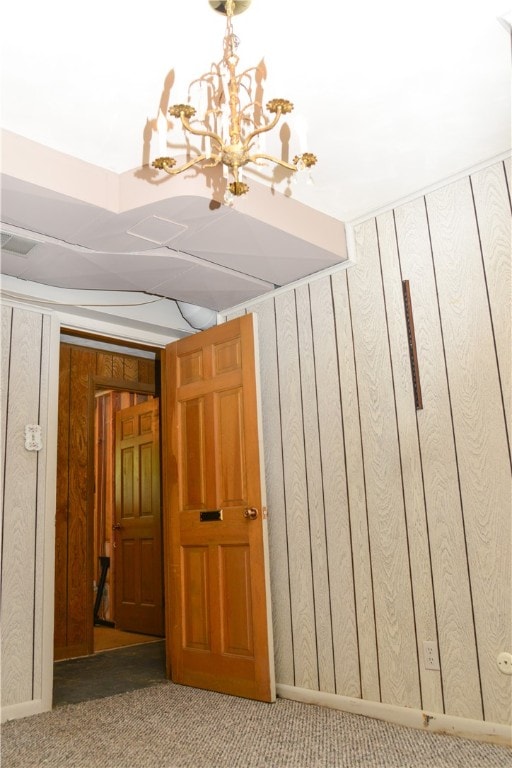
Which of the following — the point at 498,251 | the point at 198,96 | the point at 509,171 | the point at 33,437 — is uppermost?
the point at 198,96

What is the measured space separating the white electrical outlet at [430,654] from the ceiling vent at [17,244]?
8.85ft

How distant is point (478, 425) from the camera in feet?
9.14

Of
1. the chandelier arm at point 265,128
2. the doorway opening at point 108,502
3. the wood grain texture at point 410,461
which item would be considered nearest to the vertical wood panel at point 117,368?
the doorway opening at point 108,502

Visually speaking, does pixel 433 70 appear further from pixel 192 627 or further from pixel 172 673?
pixel 172 673

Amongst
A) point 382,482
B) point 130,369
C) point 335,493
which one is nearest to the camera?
point 382,482

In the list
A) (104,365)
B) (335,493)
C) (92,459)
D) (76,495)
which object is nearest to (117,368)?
(104,365)

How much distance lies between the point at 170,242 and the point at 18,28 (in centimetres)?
125

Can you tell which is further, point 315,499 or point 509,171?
point 315,499

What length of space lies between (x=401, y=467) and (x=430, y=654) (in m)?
0.86

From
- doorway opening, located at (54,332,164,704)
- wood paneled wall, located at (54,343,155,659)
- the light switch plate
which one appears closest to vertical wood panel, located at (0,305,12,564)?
the light switch plate

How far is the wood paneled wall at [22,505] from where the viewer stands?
3174 mm

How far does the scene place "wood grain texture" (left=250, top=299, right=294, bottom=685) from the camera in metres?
3.45

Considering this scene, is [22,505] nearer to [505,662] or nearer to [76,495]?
[76,495]

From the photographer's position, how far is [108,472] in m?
6.96
